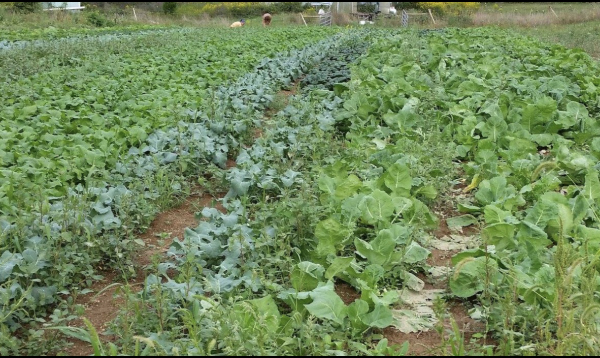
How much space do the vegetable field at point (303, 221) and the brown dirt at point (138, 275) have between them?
21 millimetres

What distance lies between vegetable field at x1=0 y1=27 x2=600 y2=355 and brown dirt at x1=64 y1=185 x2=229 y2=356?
0.02 metres

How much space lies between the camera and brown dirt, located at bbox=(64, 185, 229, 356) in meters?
2.99

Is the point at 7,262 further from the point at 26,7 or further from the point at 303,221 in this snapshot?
the point at 26,7

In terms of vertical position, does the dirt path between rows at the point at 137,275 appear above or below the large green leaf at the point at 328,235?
below

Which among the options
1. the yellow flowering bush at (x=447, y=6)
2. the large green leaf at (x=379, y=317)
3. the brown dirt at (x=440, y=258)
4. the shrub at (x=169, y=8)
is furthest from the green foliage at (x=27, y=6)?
the large green leaf at (x=379, y=317)

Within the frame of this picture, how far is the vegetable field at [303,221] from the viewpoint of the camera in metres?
2.73

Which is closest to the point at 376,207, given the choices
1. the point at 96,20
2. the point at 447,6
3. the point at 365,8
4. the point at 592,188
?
the point at 592,188

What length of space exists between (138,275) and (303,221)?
3.15 ft

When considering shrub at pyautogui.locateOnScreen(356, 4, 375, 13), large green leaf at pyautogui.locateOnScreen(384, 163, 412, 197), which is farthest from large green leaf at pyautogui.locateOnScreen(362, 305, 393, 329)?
shrub at pyautogui.locateOnScreen(356, 4, 375, 13)

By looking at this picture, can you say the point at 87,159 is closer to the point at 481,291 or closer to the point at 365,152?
the point at 365,152

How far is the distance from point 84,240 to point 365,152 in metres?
2.38

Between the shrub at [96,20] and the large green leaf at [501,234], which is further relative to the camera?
the shrub at [96,20]

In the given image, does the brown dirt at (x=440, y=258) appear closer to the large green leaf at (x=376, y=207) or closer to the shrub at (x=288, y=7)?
the large green leaf at (x=376, y=207)

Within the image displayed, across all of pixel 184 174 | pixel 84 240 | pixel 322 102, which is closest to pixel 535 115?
pixel 322 102
